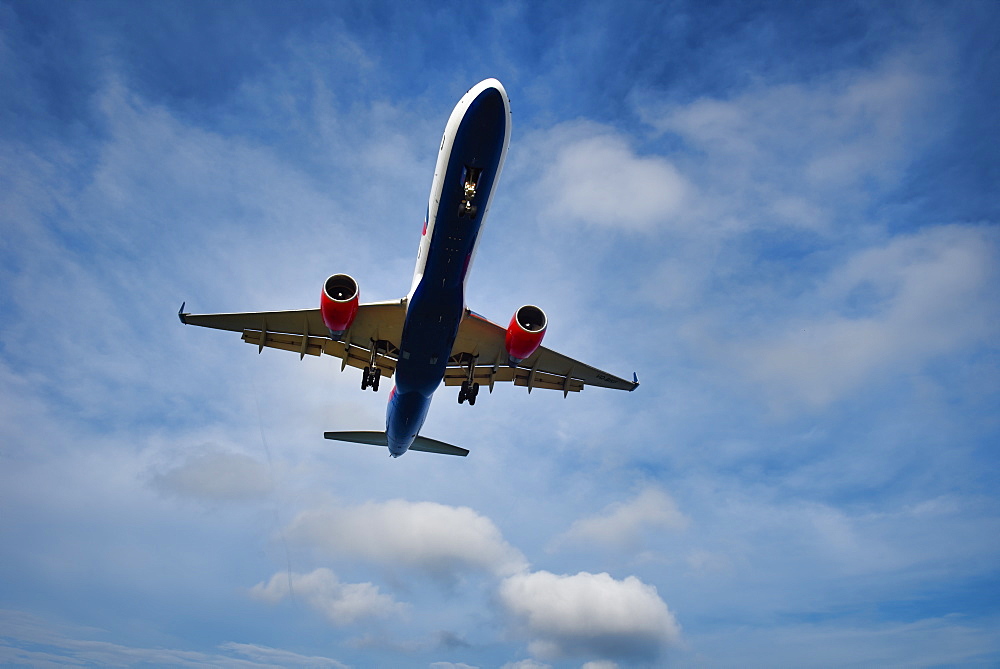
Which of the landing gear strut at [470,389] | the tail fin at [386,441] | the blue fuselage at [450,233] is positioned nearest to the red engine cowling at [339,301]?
the blue fuselage at [450,233]

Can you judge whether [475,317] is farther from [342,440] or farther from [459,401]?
[342,440]

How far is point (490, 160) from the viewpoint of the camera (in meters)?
18.7

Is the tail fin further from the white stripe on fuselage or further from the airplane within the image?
the white stripe on fuselage

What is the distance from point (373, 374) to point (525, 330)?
6919 millimetres

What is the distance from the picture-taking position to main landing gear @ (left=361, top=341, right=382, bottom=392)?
87.0ft

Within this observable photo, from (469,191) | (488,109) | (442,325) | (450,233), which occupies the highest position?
(488,109)

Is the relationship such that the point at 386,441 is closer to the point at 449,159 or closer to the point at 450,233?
the point at 450,233

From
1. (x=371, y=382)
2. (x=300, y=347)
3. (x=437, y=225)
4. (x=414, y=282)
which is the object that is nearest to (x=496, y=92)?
(x=437, y=225)

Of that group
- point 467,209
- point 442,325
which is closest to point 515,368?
point 442,325

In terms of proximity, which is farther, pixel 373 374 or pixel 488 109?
pixel 373 374

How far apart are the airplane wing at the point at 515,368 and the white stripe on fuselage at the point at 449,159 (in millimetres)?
5668

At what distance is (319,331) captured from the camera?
27.5 metres

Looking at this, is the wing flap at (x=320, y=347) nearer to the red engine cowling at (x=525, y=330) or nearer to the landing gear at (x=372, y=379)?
the landing gear at (x=372, y=379)

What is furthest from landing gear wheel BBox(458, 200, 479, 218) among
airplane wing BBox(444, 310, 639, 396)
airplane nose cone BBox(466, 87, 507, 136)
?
airplane wing BBox(444, 310, 639, 396)
